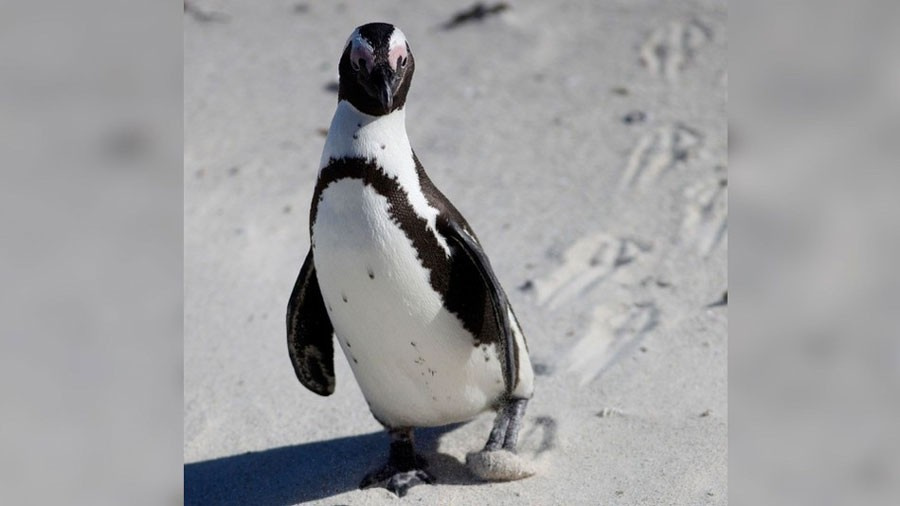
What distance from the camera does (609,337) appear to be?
3.42 meters

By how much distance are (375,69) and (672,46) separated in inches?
118

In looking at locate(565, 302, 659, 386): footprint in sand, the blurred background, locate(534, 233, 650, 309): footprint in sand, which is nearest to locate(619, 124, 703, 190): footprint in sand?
locate(534, 233, 650, 309): footprint in sand

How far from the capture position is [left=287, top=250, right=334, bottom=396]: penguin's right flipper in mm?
2656

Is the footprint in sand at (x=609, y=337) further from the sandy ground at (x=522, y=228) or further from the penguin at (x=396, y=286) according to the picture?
the penguin at (x=396, y=286)

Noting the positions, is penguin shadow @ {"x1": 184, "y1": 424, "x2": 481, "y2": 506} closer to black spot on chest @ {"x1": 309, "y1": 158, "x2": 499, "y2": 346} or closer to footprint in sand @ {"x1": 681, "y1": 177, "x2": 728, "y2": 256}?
black spot on chest @ {"x1": 309, "y1": 158, "x2": 499, "y2": 346}

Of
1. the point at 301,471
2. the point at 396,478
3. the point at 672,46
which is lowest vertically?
the point at 301,471

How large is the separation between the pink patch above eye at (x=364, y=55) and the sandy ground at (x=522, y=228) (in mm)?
921

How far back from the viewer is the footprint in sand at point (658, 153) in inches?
167

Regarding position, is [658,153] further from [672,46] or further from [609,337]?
[609,337]

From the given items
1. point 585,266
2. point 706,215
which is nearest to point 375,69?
point 585,266

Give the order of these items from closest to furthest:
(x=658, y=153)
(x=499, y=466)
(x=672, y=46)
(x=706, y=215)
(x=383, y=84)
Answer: (x=383, y=84)
(x=499, y=466)
(x=706, y=215)
(x=658, y=153)
(x=672, y=46)

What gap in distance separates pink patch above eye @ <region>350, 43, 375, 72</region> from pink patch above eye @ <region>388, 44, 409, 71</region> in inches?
1.4
